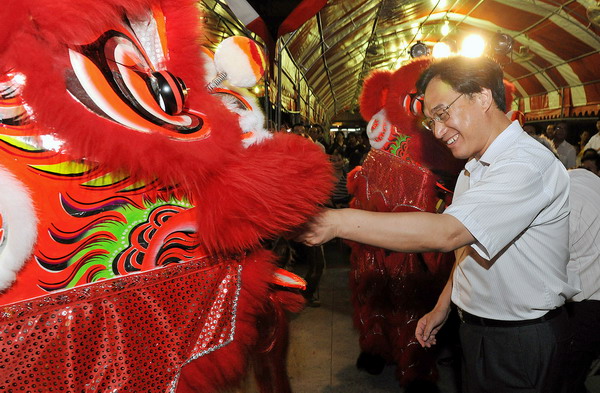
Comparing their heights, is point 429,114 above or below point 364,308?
above

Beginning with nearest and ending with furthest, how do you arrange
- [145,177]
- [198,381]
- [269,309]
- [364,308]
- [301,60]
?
1. [145,177]
2. [198,381]
3. [269,309]
4. [364,308]
5. [301,60]

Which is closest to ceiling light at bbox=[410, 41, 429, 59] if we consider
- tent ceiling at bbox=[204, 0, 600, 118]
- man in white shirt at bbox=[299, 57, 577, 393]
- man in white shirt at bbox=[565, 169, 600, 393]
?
man in white shirt at bbox=[565, 169, 600, 393]

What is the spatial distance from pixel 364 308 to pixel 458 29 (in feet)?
41.1

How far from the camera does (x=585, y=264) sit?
1899 mm

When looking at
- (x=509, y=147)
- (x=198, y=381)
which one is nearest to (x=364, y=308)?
(x=509, y=147)

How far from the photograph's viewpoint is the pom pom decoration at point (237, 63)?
4.84 feet

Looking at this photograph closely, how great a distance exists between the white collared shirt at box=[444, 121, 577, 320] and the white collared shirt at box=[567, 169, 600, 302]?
431 millimetres

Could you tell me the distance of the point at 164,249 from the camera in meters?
1.03

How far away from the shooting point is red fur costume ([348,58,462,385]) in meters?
2.68

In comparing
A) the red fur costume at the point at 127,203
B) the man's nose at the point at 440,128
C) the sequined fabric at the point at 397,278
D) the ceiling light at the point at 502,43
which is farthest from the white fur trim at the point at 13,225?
the ceiling light at the point at 502,43

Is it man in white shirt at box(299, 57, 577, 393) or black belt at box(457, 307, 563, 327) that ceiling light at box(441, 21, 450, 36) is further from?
black belt at box(457, 307, 563, 327)

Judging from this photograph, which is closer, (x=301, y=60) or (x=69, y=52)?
(x=69, y=52)

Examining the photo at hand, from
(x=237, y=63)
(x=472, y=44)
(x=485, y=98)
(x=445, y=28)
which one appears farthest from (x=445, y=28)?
(x=237, y=63)

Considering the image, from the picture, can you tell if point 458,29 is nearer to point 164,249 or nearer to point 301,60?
point 301,60
